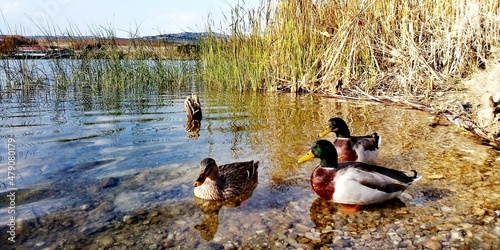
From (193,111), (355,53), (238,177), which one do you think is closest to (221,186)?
(238,177)

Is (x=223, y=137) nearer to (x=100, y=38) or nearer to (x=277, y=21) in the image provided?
(x=277, y=21)

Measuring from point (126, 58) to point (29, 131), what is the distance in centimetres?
656

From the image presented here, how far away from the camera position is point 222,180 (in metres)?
4.02

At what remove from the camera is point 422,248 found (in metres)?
2.83

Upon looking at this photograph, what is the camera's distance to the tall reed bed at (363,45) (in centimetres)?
853

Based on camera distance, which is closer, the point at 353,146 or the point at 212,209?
the point at 212,209

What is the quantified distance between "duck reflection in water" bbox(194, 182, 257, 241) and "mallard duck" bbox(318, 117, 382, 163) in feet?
4.05

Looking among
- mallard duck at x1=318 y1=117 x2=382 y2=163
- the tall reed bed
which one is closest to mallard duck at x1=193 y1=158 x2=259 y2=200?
mallard duck at x1=318 y1=117 x2=382 y2=163

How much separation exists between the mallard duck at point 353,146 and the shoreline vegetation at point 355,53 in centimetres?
203

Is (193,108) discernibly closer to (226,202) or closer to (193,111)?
(193,111)

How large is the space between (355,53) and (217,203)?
6.96 meters

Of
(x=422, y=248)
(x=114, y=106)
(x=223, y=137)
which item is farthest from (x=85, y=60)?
(x=422, y=248)

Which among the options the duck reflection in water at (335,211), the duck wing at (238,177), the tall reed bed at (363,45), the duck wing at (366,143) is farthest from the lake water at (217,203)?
the tall reed bed at (363,45)

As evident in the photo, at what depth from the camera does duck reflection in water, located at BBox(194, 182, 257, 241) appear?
3.16 m
